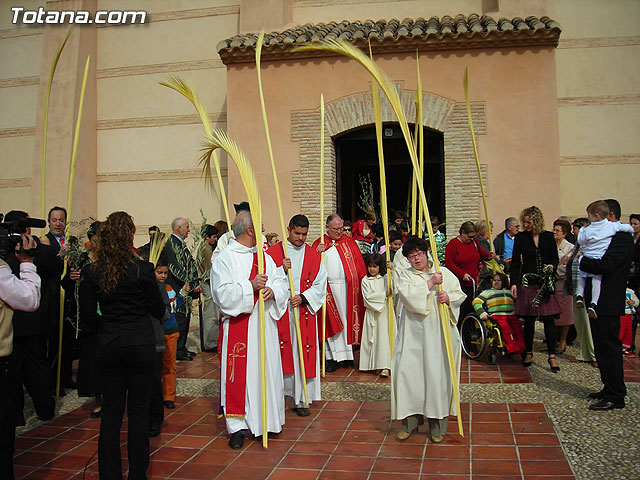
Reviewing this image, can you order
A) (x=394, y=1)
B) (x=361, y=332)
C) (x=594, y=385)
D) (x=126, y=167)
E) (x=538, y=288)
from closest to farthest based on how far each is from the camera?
(x=594, y=385), (x=538, y=288), (x=361, y=332), (x=394, y=1), (x=126, y=167)

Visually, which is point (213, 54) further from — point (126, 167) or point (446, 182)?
point (446, 182)

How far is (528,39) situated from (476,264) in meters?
5.14

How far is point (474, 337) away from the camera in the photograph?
7.74 meters

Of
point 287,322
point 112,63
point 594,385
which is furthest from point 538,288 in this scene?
point 112,63

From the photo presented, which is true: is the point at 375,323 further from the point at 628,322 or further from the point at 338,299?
the point at 628,322

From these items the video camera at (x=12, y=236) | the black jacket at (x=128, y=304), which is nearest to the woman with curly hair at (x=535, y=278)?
the black jacket at (x=128, y=304)

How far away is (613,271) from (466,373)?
215cm

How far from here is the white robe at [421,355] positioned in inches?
188

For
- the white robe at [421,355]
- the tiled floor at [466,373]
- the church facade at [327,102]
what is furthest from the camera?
the church facade at [327,102]

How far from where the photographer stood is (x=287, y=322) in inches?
223

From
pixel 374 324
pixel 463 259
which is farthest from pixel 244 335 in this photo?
pixel 463 259

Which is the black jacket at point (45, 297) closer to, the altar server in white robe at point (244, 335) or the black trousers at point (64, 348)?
the black trousers at point (64, 348)

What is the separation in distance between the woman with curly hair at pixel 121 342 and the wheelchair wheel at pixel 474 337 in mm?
4599

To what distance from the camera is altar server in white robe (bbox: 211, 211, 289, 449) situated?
4875 mm
